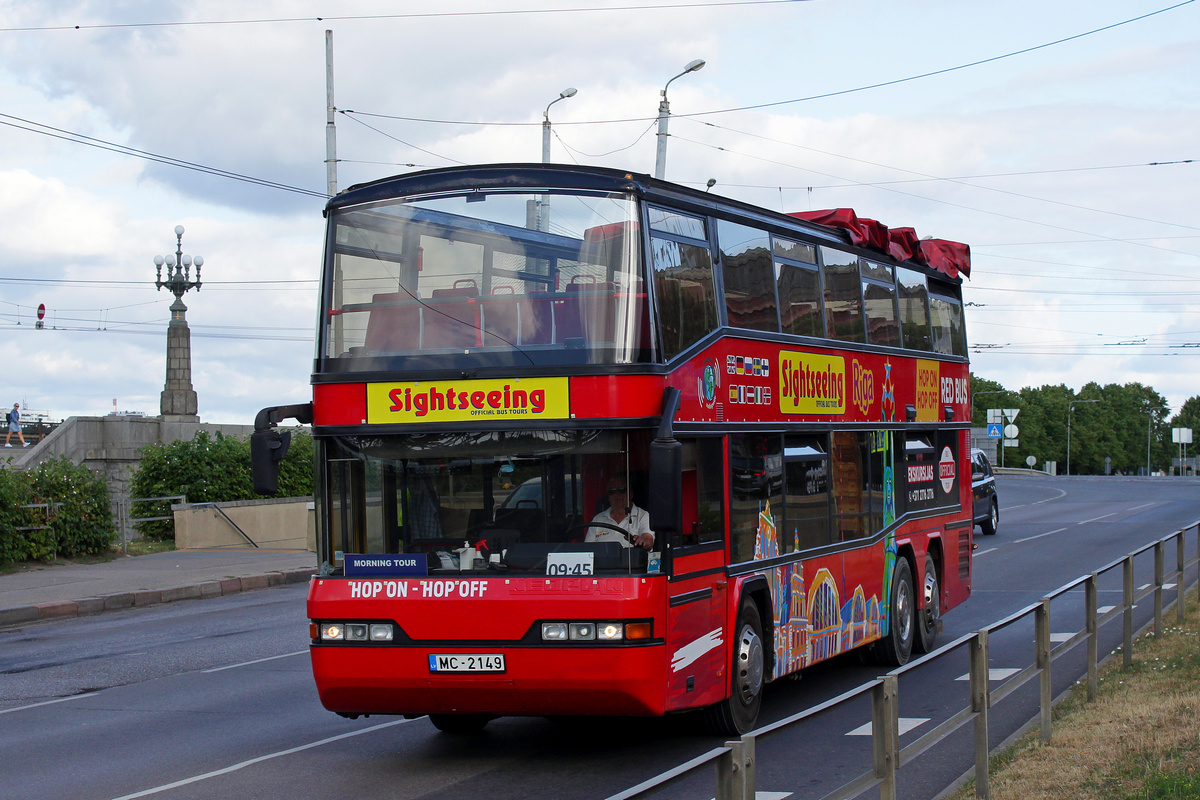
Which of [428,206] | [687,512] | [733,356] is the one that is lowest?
[687,512]

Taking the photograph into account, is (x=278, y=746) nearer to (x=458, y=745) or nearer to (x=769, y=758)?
(x=458, y=745)

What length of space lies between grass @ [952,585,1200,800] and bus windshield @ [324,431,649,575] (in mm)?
2449

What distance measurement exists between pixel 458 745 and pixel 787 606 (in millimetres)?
2688

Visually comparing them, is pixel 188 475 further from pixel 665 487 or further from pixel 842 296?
pixel 665 487

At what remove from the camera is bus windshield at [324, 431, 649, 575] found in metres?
7.65

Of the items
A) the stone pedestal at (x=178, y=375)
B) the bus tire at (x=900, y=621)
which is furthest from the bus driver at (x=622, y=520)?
the stone pedestal at (x=178, y=375)

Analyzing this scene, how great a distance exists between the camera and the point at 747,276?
9586 mm

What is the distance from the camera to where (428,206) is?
8.38m

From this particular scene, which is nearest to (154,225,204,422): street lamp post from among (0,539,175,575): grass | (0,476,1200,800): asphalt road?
(0,539,175,575): grass

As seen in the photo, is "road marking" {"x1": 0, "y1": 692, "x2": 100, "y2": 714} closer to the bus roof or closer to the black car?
the bus roof

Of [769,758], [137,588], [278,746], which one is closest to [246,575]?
[137,588]

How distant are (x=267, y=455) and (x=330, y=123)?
831 inches

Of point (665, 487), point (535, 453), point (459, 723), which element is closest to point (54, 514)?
point (459, 723)

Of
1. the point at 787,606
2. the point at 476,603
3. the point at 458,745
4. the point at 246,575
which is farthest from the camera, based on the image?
Result: the point at 246,575
